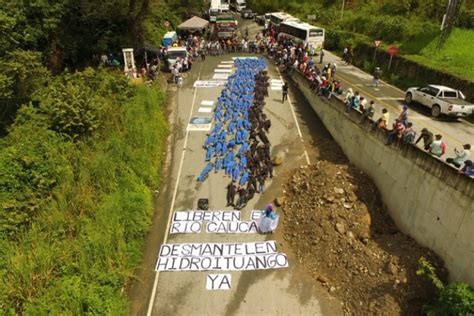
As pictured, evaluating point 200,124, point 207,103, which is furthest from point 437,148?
point 207,103

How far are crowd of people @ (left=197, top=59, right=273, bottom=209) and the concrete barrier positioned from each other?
588 centimetres

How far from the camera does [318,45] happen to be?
1657 inches

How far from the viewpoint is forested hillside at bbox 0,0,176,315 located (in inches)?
555

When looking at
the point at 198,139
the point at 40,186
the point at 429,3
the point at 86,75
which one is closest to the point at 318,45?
the point at 429,3

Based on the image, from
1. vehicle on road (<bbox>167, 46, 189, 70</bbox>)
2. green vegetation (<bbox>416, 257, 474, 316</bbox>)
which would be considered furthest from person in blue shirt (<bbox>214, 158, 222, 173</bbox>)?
vehicle on road (<bbox>167, 46, 189, 70</bbox>)

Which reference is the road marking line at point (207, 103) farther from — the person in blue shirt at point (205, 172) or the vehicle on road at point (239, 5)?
the vehicle on road at point (239, 5)

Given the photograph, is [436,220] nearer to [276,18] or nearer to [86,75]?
[86,75]

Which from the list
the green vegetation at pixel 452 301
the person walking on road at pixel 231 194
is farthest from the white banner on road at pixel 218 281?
the green vegetation at pixel 452 301

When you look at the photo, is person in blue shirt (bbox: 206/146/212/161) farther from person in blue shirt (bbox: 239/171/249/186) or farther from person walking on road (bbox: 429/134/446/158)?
person walking on road (bbox: 429/134/446/158)

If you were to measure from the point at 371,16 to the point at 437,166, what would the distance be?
3489 centimetres

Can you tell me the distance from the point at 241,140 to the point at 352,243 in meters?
10.6

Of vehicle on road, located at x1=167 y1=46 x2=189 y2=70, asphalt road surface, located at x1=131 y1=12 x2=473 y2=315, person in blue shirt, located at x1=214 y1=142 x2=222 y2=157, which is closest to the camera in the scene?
asphalt road surface, located at x1=131 y1=12 x2=473 y2=315

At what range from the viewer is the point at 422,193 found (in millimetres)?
17328

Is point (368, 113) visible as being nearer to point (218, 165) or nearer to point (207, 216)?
point (218, 165)
